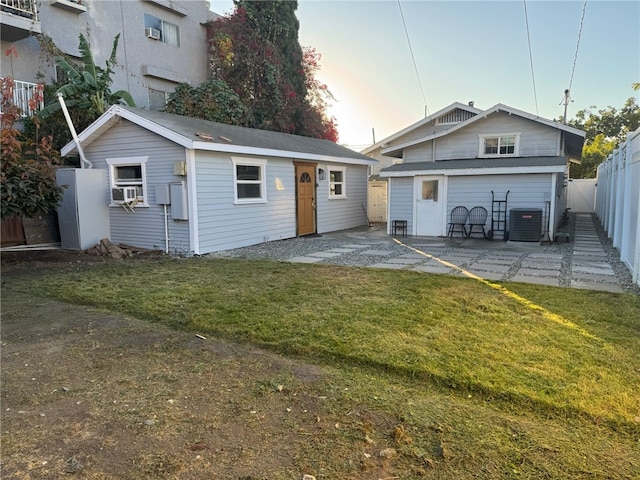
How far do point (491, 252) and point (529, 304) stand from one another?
4.56m

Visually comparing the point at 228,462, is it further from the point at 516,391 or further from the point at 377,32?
the point at 377,32

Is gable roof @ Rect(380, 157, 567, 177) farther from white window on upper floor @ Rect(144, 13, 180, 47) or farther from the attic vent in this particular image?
white window on upper floor @ Rect(144, 13, 180, 47)

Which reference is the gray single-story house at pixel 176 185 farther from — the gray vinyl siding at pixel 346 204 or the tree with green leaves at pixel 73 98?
the tree with green leaves at pixel 73 98

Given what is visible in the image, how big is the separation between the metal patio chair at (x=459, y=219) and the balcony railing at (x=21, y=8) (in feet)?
45.1

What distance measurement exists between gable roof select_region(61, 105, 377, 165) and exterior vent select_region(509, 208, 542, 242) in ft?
18.8

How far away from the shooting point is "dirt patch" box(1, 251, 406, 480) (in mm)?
2242

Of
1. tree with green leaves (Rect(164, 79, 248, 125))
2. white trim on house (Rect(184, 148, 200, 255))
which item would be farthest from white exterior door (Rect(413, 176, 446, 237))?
tree with green leaves (Rect(164, 79, 248, 125))

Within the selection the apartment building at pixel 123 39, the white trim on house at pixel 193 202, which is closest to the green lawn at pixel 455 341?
the white trim on house at pixel 193 202

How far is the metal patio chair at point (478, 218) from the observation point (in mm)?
12039

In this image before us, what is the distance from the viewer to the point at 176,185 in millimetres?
9211

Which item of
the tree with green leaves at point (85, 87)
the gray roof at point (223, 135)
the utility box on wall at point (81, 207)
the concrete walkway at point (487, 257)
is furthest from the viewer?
the tree with green leaves at point (85, 87)

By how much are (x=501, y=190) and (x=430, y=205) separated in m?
2.00

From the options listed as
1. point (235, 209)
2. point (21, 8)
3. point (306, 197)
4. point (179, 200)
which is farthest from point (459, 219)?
point (21, 8)

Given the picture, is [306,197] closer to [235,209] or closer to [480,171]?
[235,209]
